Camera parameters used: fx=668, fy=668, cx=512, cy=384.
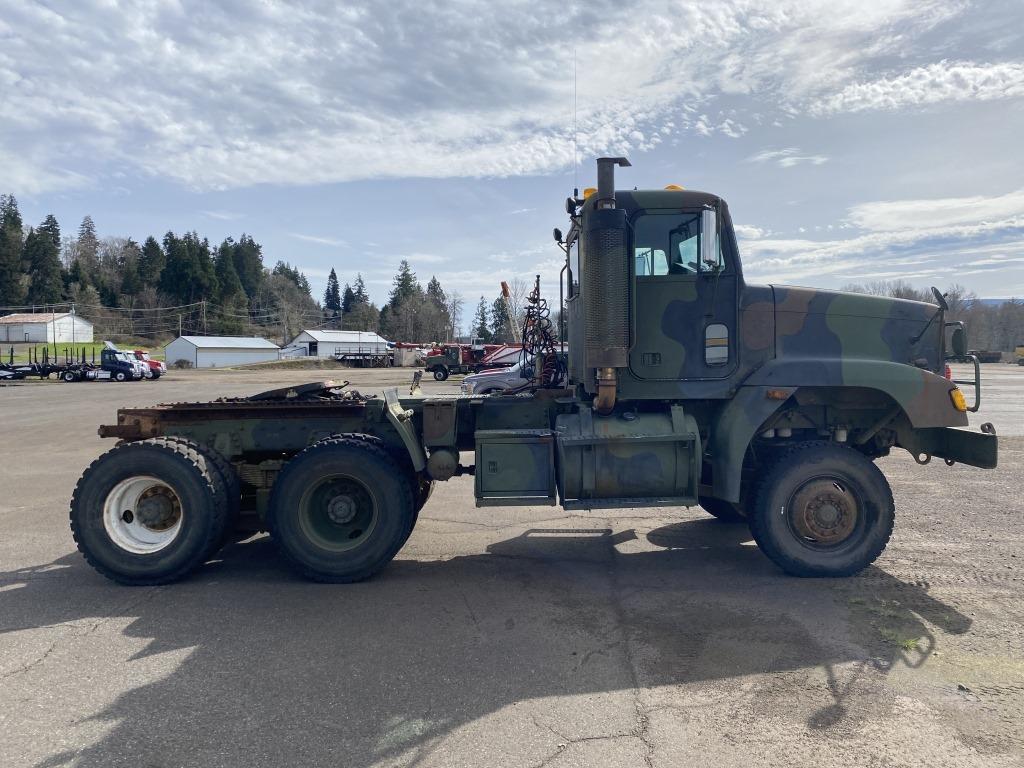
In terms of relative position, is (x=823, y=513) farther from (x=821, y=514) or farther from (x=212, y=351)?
(x=212, y=351)

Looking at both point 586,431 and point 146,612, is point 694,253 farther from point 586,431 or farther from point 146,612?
point 146,612

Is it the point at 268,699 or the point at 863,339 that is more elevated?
the point at 863,339

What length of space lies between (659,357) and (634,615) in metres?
2.19

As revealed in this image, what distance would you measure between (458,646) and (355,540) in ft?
5.54

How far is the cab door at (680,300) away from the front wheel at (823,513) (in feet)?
3.45

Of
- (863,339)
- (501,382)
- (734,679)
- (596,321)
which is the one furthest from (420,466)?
(501,382)

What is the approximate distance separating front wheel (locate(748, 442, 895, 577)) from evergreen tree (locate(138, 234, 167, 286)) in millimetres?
111906

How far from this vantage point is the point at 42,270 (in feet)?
316

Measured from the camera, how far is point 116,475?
18.1 ft

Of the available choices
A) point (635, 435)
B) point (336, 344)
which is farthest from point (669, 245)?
point (336, 344)

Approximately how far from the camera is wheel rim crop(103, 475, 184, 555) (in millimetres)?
5562

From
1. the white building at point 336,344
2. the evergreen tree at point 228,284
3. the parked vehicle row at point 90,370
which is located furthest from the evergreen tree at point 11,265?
the parked vehicle row at point 90,370

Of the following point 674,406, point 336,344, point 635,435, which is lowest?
point 635,435

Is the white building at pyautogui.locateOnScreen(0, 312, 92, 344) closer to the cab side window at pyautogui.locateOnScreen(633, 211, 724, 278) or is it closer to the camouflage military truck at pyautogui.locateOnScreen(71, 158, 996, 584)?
the camouflage military truck at pyautogui.locateOnScreen(71, 158, 996, 584)
